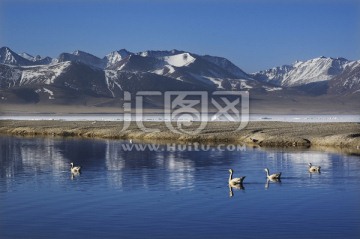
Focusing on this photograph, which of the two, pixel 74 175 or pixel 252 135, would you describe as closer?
pixel 74 175

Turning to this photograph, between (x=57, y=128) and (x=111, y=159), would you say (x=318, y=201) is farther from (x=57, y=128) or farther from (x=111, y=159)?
(x=57, y=128)

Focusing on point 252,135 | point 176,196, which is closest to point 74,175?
point 176,196

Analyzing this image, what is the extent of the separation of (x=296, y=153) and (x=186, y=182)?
56.3 feet

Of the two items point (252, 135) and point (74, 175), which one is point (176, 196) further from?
point (252, 135)

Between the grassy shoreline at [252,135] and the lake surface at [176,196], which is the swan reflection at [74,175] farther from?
the grassy shoreline at [252,135]

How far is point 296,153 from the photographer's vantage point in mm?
50438

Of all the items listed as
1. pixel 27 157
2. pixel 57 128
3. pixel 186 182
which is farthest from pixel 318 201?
pixel 57 128

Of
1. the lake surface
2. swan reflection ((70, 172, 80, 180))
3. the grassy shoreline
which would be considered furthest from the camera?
the grassy shoreline

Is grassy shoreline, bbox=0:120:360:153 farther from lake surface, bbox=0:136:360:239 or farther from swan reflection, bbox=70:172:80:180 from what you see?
swan reflection, bbox=70:172:80:180

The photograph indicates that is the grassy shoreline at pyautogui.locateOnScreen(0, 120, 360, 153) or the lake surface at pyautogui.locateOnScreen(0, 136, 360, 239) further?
the grassy shoreline at pyautogui.locateOnScreen(0, 120, 360, 153)

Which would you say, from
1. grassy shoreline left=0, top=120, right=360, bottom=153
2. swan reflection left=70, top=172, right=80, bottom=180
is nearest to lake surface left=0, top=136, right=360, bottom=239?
swan reflection left=70, top=172, right=80, bottom=180

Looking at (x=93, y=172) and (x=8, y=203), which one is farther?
Answer: (x=93, y=172)

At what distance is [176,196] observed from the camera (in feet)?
102

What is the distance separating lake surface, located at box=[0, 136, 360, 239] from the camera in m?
24.2
